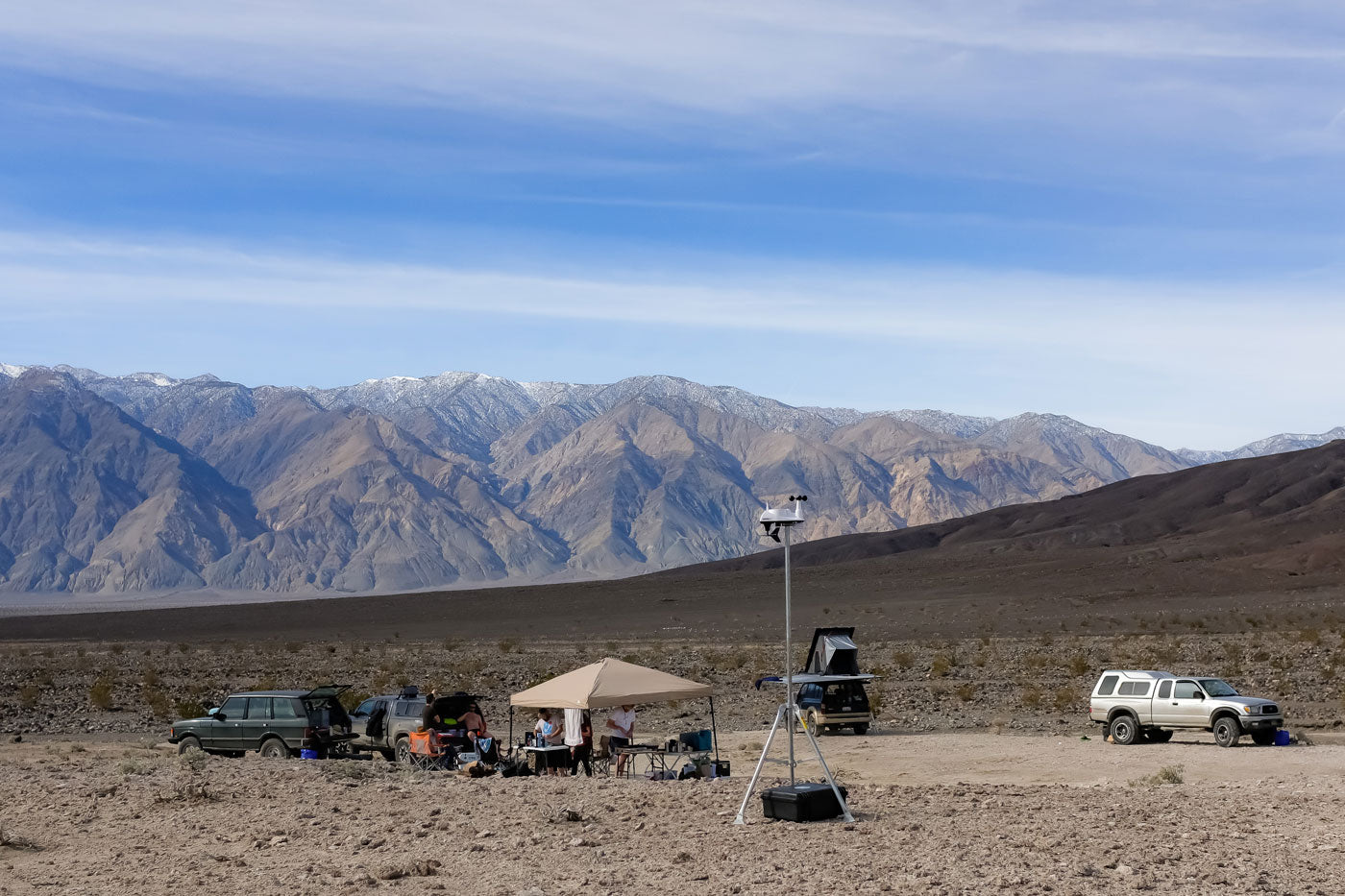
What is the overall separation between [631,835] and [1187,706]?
13.2 meters

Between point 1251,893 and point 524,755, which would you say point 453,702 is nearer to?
point 524,755

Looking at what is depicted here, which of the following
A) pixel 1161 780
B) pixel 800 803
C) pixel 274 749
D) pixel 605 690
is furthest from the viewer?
pixel 274 749

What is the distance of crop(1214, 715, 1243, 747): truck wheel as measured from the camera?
2220cm

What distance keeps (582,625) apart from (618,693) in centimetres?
5436

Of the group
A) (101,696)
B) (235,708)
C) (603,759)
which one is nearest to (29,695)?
(101,696)

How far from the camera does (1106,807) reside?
1415 cm

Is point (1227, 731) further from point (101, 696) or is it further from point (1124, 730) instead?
point (101, 696)

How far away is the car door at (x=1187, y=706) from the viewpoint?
2270 cm

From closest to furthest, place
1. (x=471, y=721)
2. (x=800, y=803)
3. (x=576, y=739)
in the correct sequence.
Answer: (x=800, y=803) < (x=576, y=739) < (x=471, y=721)

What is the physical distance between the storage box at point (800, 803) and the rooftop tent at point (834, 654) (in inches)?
494

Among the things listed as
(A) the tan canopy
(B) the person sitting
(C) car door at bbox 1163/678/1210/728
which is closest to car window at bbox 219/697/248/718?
(B) the person sitting

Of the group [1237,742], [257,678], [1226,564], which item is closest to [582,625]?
[257,678]

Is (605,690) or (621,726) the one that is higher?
(605,690)

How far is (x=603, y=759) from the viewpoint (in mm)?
19219
